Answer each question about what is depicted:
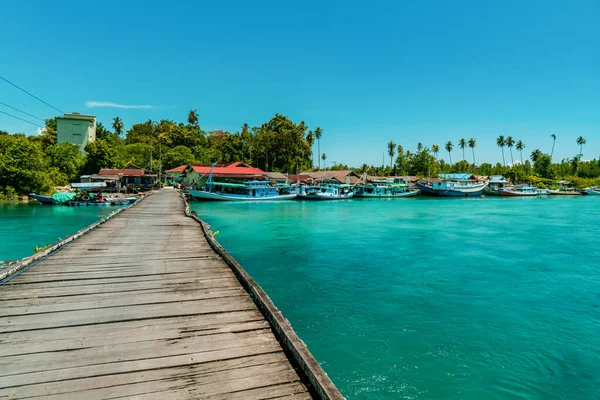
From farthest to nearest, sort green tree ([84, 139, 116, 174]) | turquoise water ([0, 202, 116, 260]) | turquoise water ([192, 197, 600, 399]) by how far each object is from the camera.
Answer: green tree ([84, 139, 116, 174])
turquoise water ([0, 202, 116, 260])
turquoise water ([192, 197, 600, 399])

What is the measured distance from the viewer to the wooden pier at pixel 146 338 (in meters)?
3.06

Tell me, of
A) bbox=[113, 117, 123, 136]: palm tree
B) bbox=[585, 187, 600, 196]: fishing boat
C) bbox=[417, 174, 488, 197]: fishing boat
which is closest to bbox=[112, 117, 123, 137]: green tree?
bbox=[113, 117, 123, 136]: palm tree

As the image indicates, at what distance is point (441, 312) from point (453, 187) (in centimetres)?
6652

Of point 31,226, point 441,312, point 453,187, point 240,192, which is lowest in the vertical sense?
point 441,312

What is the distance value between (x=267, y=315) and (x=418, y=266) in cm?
1024

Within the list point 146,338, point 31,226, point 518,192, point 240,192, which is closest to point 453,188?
point 518,192

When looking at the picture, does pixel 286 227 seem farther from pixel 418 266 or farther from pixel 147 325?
pixel 147 325

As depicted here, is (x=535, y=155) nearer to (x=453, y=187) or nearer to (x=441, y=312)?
(x=453, y=187)

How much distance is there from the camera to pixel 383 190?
215 feet

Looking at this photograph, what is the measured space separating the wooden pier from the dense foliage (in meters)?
39.1

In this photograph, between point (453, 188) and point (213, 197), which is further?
point (453, 188)

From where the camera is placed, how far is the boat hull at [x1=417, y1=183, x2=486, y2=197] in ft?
224

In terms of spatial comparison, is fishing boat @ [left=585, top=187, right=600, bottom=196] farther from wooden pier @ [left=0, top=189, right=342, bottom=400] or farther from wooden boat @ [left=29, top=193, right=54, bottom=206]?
wooden boat @ [left=29, top=193, right=54, bottom=206]

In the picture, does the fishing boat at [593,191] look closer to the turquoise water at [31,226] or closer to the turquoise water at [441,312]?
the turquoise water at [441,312]
